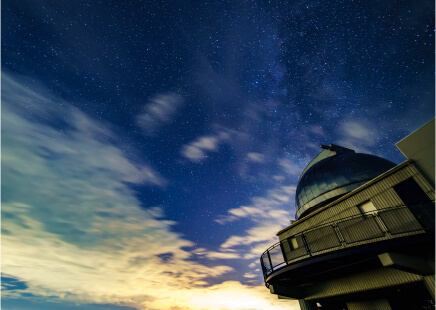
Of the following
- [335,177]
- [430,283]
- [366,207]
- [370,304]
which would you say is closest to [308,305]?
[370,304]

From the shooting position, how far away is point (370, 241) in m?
10.0

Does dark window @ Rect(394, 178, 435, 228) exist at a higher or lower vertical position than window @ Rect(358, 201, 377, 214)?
lower

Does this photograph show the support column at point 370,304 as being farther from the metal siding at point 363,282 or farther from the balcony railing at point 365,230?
the balcony railing at point 365,230

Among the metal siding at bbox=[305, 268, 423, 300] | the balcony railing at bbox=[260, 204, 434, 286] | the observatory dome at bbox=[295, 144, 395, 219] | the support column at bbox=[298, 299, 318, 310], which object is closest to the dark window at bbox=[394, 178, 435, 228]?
the balcony railing at bbox=[260, 204, 434, 286]

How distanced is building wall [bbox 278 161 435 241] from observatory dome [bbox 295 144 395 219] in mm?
2276

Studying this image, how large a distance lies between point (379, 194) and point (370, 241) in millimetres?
2551

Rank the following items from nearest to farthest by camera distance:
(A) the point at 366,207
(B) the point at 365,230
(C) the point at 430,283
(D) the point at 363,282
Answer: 1. (C) the point at 430,283
2. (B) the point at 365,230
3. (D) the point at 363,282
4. (A) the point at 366,207

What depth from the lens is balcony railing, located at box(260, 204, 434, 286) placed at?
8.41 metres

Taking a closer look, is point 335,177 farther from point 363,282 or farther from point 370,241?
point 363,282

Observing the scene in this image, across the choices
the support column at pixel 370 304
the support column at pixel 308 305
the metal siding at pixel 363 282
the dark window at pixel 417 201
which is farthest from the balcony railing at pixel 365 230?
the support column at pixel 370 304

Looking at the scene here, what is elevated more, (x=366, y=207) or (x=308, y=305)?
(x=366, y=207)

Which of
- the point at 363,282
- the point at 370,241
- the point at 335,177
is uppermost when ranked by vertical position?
the point at 335,177

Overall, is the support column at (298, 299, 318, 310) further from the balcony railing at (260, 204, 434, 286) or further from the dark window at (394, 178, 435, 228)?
the dark window at (394, 178, 435, 228)

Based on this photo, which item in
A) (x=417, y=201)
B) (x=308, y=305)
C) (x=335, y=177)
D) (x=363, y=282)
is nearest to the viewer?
(x=417, y=201)
